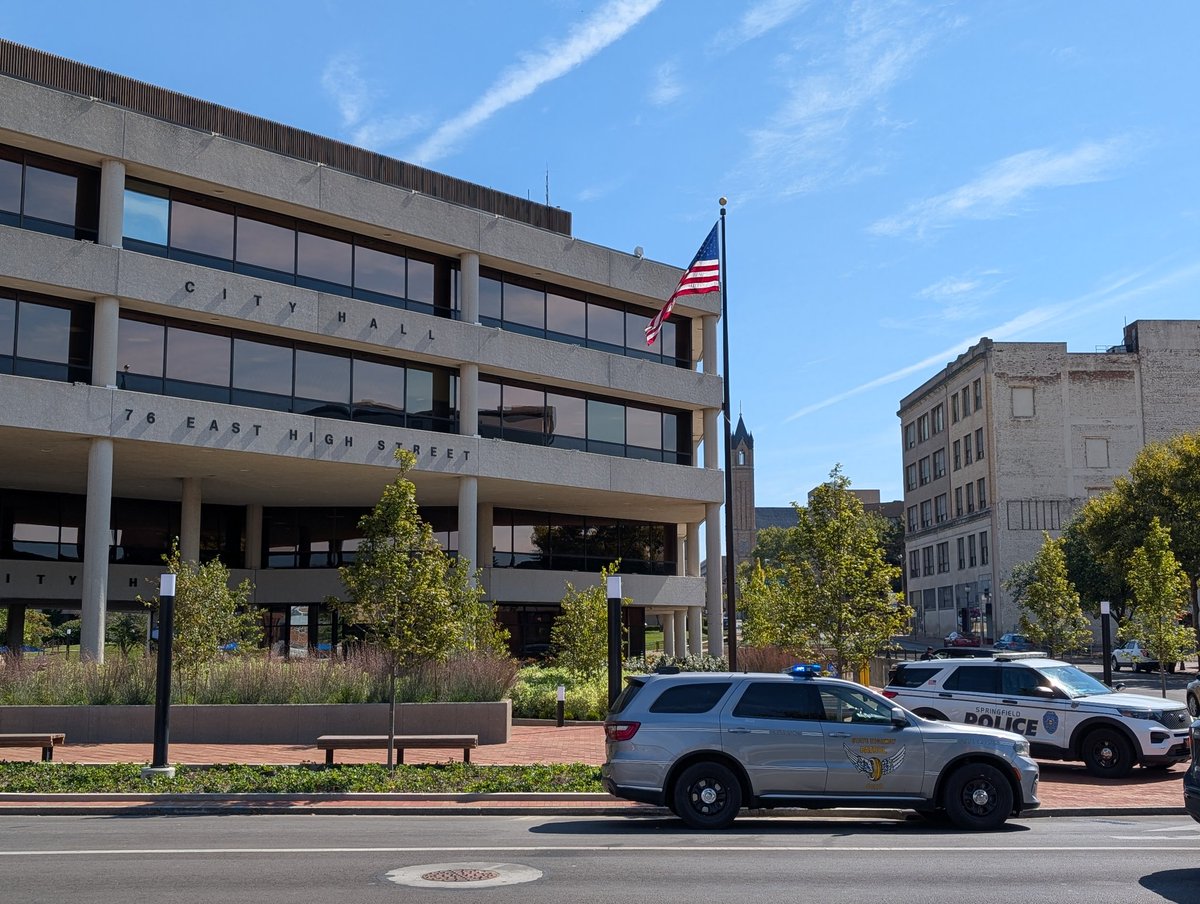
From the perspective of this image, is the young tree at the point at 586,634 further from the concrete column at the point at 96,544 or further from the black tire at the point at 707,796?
the black tire at the point at 707,796

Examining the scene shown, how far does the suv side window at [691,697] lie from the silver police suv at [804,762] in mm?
12

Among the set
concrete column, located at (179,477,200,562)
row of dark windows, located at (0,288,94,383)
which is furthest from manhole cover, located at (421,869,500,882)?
concrete column, located at (179,477,200,562)

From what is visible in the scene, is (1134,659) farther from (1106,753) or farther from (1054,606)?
(1106,753)

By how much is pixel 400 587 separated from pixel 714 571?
23.7 m

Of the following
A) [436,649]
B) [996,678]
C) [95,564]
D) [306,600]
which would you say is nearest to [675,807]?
[436,649]

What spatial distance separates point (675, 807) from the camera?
1334 centimetres

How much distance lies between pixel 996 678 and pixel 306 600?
87.2 feet

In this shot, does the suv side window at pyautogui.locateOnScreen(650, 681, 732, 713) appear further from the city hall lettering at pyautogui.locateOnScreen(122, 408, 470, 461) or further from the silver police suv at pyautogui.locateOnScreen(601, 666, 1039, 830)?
the city hall lettering at pyautogui.locateOnScreen(122, 408, 470, 461)

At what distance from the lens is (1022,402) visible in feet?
249

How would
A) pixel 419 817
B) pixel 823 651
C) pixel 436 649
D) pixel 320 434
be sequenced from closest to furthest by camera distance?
pixel 419 817 < pixel 436 649 < pixel 823 651 < pixel 320 434

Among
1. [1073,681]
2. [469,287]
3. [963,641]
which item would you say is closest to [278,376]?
[469,287]

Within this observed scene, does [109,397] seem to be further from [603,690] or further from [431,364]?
[603,690]

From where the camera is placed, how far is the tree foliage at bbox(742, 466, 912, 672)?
72.4 ft

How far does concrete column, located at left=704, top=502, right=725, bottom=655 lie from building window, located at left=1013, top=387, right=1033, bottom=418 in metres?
41.6
